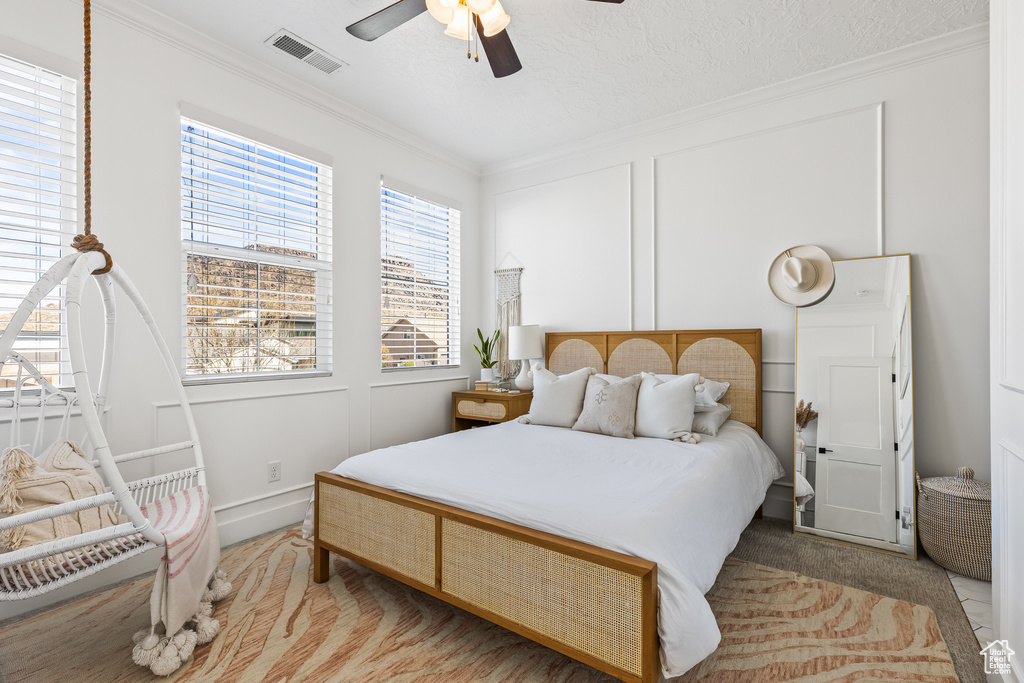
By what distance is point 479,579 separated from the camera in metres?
1.83

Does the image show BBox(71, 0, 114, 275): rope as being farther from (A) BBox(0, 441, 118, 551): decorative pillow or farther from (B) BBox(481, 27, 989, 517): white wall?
(B) BBox(481, 27, 989, 517): white wall

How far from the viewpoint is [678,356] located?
141 inches

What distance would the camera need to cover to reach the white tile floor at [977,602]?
1.92 m

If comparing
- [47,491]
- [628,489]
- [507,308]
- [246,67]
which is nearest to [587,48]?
[246,67]

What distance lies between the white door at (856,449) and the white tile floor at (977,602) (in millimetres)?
375

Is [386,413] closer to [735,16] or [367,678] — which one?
[367,678]

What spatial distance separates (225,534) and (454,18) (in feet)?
9.78

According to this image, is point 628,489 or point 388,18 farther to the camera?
point 388,18

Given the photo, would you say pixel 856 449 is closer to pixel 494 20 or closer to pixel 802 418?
pixel 802 418

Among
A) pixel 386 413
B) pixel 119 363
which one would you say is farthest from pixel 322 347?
pixel 119 363

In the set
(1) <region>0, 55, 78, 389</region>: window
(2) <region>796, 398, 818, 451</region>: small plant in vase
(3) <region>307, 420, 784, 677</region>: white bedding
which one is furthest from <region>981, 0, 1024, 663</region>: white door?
(1) <region>0, 55, 78, 389</region>: window

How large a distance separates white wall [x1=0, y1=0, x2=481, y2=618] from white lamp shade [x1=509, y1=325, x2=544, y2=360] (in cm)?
82

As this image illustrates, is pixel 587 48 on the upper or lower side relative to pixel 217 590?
upper

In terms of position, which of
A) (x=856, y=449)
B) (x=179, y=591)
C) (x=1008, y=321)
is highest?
(x=1008, y=321)
